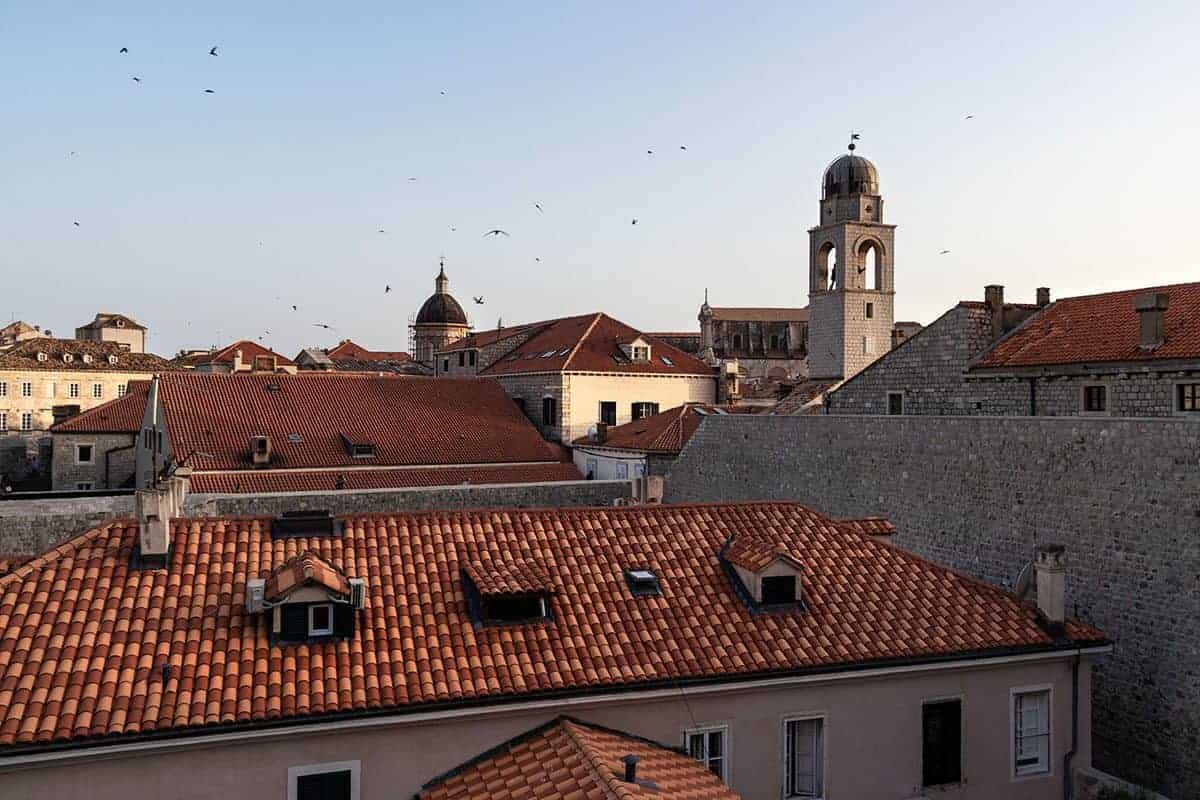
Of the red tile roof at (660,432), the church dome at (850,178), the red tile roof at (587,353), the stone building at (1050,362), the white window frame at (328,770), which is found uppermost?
the church dome at (850,178)

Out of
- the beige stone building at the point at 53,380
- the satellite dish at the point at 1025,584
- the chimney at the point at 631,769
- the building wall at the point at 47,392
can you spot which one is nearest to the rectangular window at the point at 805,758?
the chimney at the point at 631,769

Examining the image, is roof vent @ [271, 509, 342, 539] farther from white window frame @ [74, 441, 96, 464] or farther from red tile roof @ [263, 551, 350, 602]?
white window frame @ [74, 441, 96, 464]

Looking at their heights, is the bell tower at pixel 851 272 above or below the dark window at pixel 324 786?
above

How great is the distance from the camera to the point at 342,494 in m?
22.9

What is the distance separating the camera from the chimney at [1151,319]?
1691 centimetres

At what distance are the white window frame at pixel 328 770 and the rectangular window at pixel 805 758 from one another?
4.78m

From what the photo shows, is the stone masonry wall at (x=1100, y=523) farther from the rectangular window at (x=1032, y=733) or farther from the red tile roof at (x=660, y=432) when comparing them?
the red tile roof at (x=660, y=432)

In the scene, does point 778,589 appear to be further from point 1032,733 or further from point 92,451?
point 92,451

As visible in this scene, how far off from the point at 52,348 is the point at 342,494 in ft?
129

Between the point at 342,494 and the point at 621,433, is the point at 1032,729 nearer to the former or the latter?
the point at 342,494

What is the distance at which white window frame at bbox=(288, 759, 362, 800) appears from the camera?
878cm

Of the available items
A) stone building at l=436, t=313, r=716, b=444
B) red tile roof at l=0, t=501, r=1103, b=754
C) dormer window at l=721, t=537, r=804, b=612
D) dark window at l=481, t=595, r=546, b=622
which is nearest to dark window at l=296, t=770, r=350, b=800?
red tile roof at l=0, t=501, r=1103, b=754

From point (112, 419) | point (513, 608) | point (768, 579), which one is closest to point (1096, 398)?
point (768, 579)

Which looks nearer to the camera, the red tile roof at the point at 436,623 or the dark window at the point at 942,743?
the red tile roof at the point at 436,623
